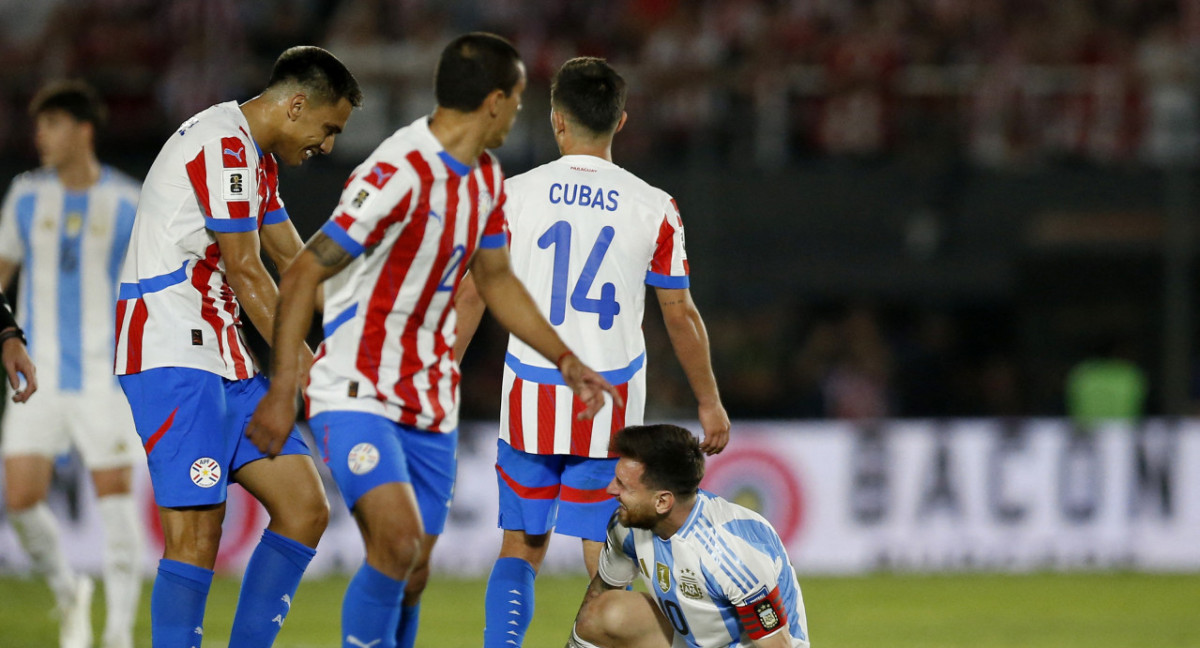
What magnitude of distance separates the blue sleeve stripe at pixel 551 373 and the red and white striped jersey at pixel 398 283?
1.02 metres

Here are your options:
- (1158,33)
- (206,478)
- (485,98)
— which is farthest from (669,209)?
(1158,33)

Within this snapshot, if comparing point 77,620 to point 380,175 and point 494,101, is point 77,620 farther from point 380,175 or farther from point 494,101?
point 494,101

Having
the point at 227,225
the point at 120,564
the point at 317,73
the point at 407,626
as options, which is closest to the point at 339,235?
the point at 227,225

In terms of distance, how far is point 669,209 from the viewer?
5.63 m

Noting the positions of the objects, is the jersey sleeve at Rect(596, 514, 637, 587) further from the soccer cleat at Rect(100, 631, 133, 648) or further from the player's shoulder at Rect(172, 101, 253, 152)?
the soccer cleat at Rect(100, 631, 133, 648)

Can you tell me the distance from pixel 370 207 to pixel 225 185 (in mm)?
800

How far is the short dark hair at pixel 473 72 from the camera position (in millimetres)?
4410

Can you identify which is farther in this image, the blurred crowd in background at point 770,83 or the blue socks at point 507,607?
the blurred crowd in background at point 770,83

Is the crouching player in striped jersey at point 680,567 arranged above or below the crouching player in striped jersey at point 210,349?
below

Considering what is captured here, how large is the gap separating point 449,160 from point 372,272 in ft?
1.32

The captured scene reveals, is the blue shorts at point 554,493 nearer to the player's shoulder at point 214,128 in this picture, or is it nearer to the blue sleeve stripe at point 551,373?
the blue sleeve stripe at point 551,373

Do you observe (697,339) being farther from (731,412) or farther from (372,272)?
(731,412)

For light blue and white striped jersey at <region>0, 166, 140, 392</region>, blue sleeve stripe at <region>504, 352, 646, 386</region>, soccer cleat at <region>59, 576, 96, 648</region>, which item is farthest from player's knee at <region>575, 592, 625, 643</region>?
light blue and white striped jersey at <region>0, 166, 140, 392</region>

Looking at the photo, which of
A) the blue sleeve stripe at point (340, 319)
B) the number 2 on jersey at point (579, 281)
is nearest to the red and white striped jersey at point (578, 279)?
the number 2 on jersey at point (579, 281)
